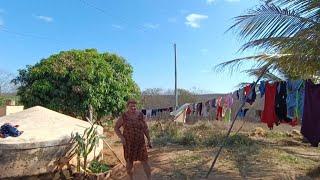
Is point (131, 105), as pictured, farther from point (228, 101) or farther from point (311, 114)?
point (228, 101)

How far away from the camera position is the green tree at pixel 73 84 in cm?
1570

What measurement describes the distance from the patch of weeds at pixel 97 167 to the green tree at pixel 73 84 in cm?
505

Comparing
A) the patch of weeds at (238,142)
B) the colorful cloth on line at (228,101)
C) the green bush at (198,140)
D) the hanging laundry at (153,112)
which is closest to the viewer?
the patch of weeds at (238,142)

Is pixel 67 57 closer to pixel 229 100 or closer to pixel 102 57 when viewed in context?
pixel 102 57

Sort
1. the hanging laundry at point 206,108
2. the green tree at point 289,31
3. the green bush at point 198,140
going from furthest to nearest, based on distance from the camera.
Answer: the hanging laundry at point 206,108
the green bush at point 198,140
the green tree at point 289,31

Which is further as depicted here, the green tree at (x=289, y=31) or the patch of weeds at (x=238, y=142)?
the patch of weeds at (x=238, y=142)

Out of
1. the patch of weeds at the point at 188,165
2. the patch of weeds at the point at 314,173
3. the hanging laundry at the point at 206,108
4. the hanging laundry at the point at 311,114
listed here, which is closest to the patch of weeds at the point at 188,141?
the patch of weeds at the point at 188,165

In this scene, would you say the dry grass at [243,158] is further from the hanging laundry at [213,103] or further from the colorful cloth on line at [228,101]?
the hanging laundry at [213,103]

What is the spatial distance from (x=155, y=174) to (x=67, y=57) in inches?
298

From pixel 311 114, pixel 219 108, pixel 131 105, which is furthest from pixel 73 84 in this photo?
pixel 311 114

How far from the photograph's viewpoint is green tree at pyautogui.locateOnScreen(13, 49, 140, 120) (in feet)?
51.5

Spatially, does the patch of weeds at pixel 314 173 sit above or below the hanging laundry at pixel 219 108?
below

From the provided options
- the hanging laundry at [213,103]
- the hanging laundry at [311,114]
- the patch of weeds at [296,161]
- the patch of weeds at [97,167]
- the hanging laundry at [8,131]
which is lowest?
the patch of weeds at [97,167]

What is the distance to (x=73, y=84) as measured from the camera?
15703 millimetres
